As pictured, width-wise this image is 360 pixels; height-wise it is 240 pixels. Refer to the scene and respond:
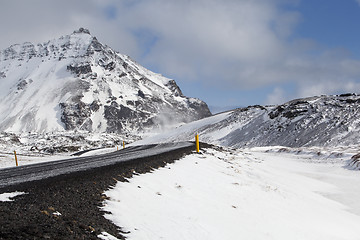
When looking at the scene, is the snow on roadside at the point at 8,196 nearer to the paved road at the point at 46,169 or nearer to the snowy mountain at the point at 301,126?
the paved road at the point at 46,169

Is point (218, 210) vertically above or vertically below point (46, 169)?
below

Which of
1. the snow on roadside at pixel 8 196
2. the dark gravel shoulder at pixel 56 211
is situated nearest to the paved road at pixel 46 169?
the snow on roadside at pixel 8 196

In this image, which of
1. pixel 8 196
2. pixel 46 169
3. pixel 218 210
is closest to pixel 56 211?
pixel 8 196

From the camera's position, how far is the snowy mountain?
41906 millimetres

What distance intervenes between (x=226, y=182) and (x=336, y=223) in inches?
156

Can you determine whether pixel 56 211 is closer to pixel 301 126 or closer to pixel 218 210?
pixel 218 210

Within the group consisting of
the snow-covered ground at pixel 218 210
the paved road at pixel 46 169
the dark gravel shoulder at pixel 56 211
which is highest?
the dark gravel shoulder at pixel 56 211

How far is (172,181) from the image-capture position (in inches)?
367

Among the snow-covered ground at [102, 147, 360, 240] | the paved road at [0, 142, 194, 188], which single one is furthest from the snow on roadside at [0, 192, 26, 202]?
the snow-covered ground at [102, 147, 360, 240]

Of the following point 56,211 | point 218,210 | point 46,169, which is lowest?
point 218,210

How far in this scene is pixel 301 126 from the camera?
4919cm

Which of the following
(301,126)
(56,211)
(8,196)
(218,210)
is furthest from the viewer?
(301,126)

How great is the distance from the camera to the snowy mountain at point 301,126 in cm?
4191

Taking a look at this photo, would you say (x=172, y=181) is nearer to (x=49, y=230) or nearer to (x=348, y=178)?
(x=49, y=230)
